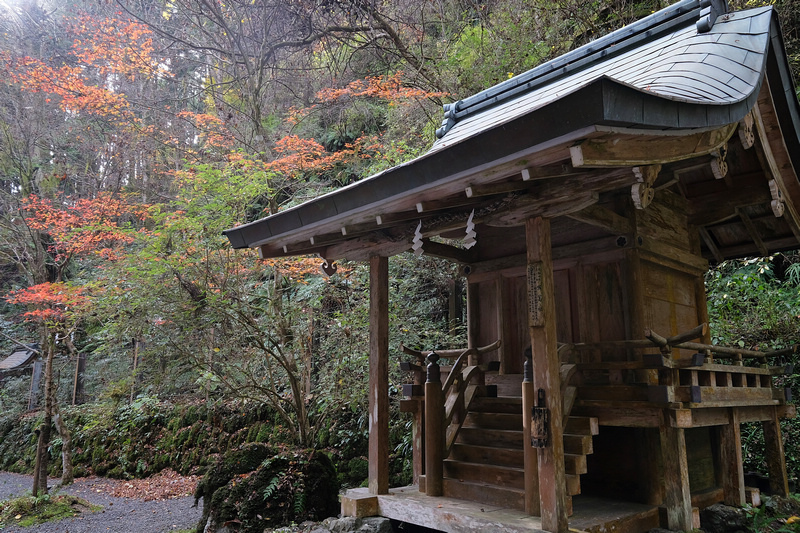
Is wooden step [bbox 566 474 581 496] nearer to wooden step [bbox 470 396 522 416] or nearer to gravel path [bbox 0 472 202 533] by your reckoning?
wooden step [bbox 470 396 522 416]

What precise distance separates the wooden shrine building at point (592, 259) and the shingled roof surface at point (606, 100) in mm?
17

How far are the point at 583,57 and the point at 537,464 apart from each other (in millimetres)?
4760

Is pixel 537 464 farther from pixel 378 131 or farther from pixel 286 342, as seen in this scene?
pixel 378 131

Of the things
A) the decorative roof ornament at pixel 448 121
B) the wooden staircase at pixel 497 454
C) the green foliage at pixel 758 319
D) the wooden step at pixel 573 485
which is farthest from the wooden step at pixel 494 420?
the green foliage at pixel 758 319

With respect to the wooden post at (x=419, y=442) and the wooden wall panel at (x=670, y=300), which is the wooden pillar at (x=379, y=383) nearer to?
the wooden post at (x=419, y=442)

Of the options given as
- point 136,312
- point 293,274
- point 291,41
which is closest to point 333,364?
point 293,274

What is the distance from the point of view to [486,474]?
191 inches

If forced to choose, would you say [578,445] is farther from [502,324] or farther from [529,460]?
[502,324]

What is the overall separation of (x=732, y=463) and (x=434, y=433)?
329 cm

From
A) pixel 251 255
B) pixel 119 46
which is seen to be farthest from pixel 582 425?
pixel 119 46

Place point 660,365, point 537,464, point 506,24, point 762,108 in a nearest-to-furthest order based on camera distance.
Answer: point 537,464 → point 660,365 → point 762,108 → point 506,24

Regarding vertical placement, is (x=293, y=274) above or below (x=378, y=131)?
below

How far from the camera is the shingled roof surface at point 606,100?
110 inches

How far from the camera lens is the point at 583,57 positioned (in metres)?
6.37
